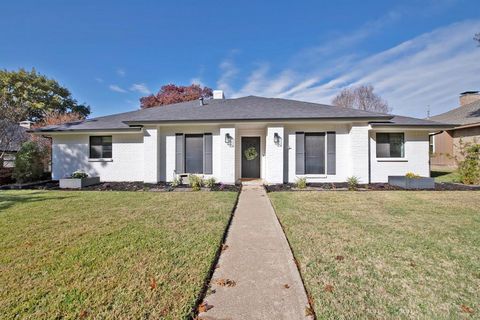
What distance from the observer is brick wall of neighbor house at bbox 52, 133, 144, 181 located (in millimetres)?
12195

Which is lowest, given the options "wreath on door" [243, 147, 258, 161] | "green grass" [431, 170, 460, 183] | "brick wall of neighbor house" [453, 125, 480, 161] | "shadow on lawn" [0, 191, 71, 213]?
"shadow on lawn" [0, 191, 71, 213]

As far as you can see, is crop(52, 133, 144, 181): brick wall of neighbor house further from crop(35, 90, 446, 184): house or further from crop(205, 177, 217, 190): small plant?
crop(205, 177, 217, 190): small plant

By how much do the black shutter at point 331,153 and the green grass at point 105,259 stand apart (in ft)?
21.6

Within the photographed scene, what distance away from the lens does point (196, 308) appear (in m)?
2.32

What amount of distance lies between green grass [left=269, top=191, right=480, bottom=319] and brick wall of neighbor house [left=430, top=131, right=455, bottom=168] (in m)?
18.2

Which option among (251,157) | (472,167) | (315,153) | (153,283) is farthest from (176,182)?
(472,167)

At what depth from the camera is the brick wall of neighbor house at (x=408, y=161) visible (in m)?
11.6

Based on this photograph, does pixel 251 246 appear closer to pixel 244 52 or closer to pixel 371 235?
pixel 371 235

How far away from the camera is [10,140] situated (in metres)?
13.4

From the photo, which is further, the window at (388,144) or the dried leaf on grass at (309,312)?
the window at (388,144)

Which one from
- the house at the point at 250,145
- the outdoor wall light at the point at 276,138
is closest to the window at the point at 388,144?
the house at the point at 250,145

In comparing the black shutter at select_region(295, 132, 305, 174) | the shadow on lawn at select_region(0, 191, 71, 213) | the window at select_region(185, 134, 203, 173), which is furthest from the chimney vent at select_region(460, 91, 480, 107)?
the shadow on lawn at select_region(0, 191, 71, 213)

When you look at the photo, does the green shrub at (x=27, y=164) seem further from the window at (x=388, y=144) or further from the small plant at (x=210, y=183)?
the window at (x=388, y=144)

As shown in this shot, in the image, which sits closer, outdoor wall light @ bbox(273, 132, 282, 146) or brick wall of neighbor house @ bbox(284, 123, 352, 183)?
outdoor wall light @ bbox(273, 132, 282, 146)
